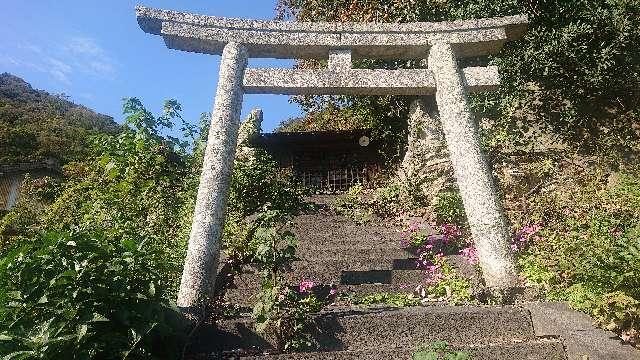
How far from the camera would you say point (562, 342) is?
11.4ft

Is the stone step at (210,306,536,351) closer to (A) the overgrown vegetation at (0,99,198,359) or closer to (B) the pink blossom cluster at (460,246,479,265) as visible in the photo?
(A) the overgrown vegetation at (0,99,198,359)

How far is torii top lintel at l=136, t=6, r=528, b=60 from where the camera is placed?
560 centimetres

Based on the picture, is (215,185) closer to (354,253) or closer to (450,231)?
(354,253)

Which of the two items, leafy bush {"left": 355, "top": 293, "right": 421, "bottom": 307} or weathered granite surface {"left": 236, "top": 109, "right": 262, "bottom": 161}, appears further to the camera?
weathered granite surface {"left": 236, "top": 109, "right": 262, "bottom": 161}

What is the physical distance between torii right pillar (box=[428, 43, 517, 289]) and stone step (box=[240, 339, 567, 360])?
110 cm

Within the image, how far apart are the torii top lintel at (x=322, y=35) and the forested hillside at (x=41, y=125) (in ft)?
48.8

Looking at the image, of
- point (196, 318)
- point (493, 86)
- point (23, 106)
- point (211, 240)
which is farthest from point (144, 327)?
point (23, 106)

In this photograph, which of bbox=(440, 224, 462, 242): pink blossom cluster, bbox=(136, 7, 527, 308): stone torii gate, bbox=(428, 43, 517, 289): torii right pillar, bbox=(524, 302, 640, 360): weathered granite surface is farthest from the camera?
bbox=(440, 224, 462, 242): pink blossom cluster

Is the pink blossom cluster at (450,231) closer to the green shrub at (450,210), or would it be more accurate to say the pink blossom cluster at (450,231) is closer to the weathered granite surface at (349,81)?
the green shrub at (450,210)

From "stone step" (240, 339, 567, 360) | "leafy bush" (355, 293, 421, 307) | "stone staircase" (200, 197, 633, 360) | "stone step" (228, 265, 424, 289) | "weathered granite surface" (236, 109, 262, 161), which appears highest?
"weathered granite surface" (236, 109, 262, 161)

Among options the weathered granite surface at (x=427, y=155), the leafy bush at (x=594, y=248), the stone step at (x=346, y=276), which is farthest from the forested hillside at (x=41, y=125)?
the leafy bush at (x=594, y=248)

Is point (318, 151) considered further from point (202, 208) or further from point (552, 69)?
point (202, 208)

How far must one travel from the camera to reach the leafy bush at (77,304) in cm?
268

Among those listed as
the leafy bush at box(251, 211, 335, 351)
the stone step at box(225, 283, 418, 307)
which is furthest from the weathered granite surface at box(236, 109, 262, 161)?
the leafy bush at box(251, 211, 335, 351)
